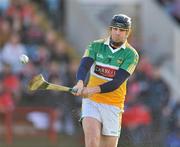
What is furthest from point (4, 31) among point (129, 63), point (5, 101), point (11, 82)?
point (129, 63)

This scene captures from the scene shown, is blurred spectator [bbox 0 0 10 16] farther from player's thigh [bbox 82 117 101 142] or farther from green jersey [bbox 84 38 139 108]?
player's thigh [bbox 82 117 101 142]

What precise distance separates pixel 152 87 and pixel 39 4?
4.12 metres

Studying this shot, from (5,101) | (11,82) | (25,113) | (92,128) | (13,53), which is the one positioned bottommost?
(25,113)

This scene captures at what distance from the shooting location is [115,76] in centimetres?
1140

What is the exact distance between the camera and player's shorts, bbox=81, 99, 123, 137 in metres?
11.5

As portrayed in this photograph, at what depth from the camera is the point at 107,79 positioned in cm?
1151

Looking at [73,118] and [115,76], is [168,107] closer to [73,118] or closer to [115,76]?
[73,118]

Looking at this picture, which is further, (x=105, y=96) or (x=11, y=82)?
(x=11, y=82)

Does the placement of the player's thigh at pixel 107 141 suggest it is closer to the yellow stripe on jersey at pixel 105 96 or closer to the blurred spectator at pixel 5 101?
the yellow stripe on jersey at pixel 105 96

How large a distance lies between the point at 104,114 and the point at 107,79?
451 millimetres

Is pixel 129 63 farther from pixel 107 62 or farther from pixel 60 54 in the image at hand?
pixel 60 54

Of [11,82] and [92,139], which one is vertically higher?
[92,139]

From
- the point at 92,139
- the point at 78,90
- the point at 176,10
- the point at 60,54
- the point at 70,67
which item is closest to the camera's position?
the point at 78,90

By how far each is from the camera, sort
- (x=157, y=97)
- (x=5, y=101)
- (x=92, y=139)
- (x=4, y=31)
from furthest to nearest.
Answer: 1. (x=4, y=31)
2. (x=157, y=97)
3. (x=5, y=101)
4. (x=92, y=139)
